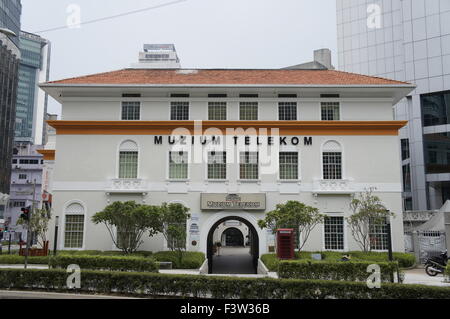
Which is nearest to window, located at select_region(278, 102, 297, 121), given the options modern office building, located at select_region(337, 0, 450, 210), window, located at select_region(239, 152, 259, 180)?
window, located at select_region(239, 152, 259, 180)

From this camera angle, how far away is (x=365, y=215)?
2708 cm

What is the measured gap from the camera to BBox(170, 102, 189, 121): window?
31609mm

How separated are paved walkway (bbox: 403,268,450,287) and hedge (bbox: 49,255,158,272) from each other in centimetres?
1231

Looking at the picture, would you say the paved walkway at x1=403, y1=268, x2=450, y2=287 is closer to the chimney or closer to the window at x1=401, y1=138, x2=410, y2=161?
the window at x1=401, y1=138, x2=410, y2=161

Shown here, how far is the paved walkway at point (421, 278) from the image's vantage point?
67.2ft

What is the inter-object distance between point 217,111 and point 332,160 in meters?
9.02

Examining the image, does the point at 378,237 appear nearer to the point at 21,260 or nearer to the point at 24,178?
the point at 21,260

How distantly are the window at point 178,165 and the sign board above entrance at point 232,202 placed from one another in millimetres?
2315

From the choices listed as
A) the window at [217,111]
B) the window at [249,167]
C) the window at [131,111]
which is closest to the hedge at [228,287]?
the window at [249,167]

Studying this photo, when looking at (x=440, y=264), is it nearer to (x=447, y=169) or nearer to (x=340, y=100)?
(x=340, y=100)

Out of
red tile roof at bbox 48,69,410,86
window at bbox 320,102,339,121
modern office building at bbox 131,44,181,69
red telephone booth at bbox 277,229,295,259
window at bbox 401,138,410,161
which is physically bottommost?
red telephone booth at bbox 277,229,295,259

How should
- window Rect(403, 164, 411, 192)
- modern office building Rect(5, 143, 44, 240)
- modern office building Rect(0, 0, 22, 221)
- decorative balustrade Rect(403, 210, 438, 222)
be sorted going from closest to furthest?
decorative balustrade Rect(403, 210, 438, 222) → window Rect(403, 164, 411, 192) → modern office building Rect(0, 0, 22, 221) → modern office building Rect(5, 143, 44, 240)

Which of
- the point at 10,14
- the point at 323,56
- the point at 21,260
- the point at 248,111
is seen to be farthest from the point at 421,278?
the point at 10,14

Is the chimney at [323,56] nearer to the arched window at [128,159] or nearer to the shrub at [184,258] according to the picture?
the arched window at [128,159]
